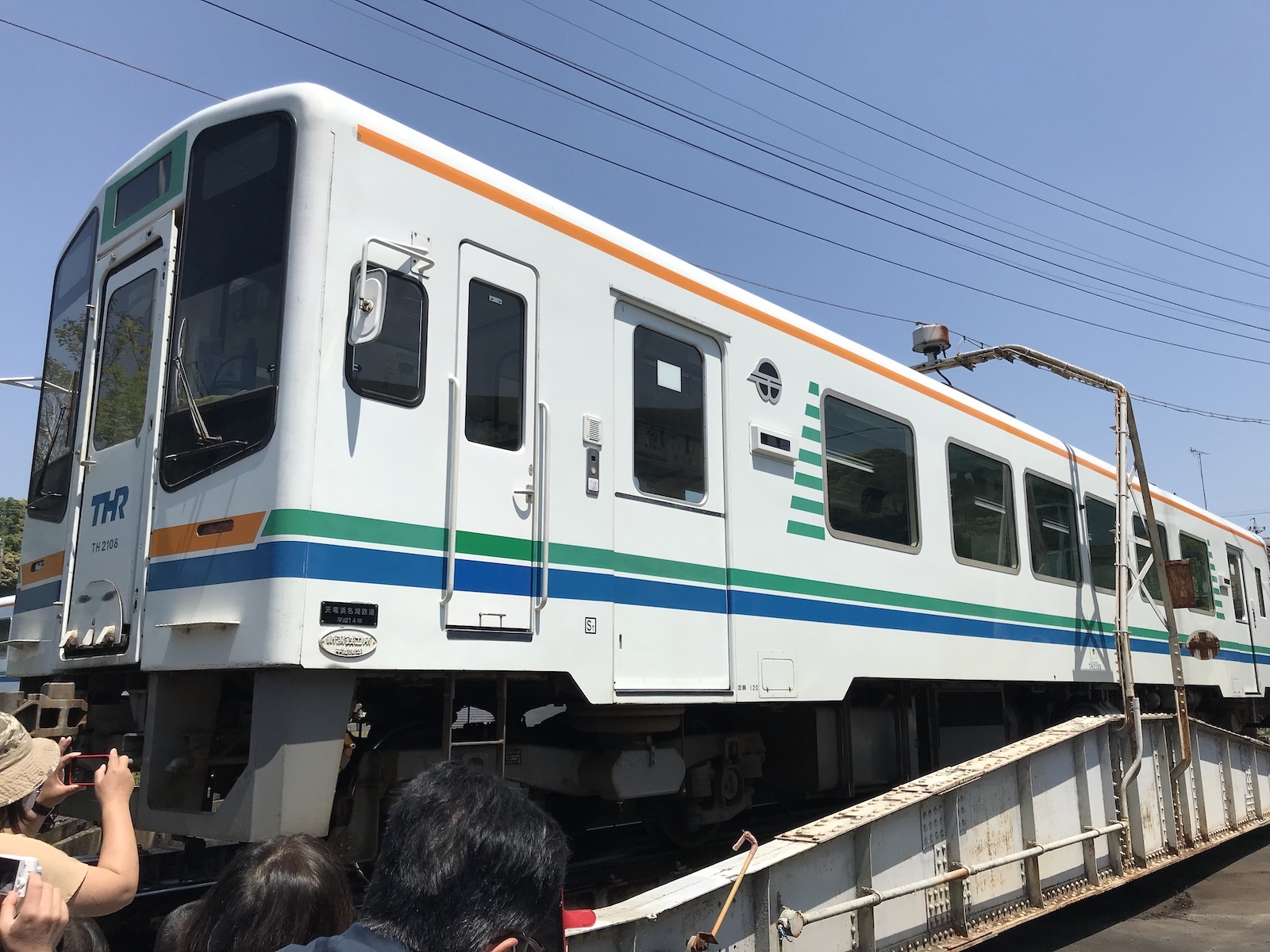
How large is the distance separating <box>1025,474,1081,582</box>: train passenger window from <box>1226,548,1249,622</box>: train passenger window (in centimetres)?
551

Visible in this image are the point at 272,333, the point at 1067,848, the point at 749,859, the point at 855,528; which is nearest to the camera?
the point at 749,859

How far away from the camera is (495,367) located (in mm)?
4523

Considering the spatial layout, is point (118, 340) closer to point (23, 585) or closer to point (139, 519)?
point (139, 519)

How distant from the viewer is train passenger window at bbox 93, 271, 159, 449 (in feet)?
15.1

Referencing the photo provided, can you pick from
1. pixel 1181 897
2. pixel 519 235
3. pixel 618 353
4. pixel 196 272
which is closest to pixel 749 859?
pixel 618 353

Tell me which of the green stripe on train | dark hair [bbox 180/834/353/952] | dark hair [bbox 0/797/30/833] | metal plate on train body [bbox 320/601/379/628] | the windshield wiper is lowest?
dark hair [bbox 180/834/353/952]

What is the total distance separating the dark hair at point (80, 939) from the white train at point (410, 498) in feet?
4.31

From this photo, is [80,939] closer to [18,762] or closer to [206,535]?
[18,762]

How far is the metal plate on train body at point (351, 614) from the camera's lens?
3711 mm

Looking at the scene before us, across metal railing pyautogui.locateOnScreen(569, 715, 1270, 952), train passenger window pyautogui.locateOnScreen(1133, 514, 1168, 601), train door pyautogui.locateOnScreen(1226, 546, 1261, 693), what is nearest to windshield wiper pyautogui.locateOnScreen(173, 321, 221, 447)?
metal railing pyautogui.locateOnScreen(569, 715, 1270, 952)

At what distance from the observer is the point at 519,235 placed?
469 centimetres

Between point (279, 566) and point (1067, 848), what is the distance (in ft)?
15.8

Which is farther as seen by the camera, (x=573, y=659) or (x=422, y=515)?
(x=573, y=659)

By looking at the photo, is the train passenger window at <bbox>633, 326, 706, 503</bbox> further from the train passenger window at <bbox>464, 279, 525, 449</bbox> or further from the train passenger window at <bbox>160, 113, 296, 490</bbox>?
the train passenger window at <bbox>160, 113, 296, 490</bbox>
